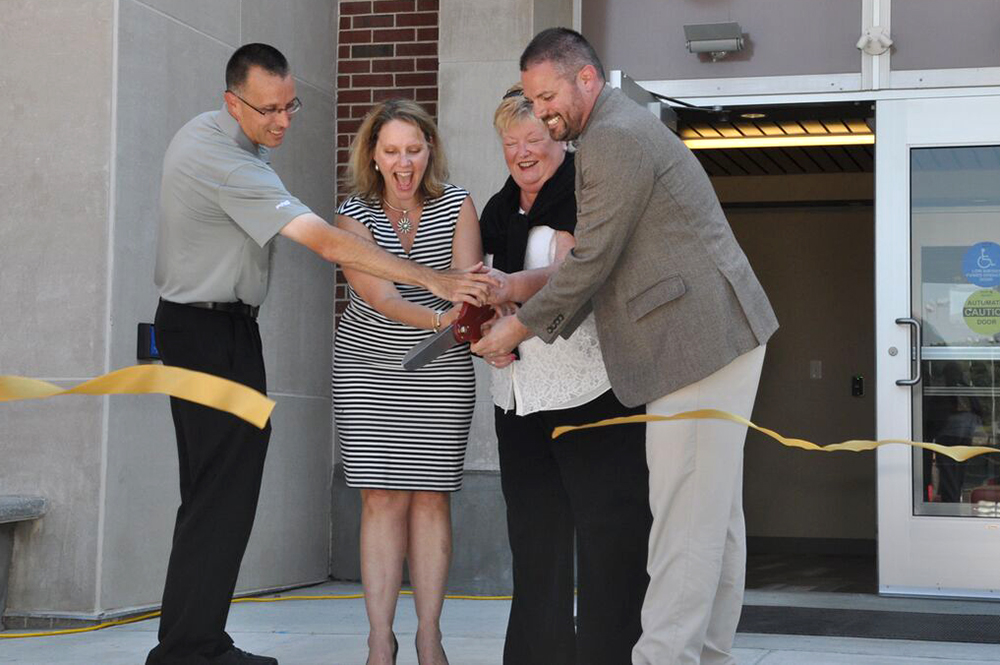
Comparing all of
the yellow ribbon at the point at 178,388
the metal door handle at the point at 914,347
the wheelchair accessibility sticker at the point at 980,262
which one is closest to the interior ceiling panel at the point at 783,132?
the wheelchair accessibility sticker at the point at 980,262

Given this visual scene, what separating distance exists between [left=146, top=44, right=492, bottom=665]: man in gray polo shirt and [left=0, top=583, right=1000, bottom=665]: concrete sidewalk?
2.21ft

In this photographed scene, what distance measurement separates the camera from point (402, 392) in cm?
383

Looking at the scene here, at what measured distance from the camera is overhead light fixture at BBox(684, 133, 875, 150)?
860 centimetres

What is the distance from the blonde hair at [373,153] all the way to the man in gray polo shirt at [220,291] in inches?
9.7

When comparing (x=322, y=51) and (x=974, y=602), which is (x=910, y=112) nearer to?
(x=974, y=602)

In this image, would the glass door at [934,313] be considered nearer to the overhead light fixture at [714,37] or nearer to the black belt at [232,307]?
the overhead light fixture at [714,37]

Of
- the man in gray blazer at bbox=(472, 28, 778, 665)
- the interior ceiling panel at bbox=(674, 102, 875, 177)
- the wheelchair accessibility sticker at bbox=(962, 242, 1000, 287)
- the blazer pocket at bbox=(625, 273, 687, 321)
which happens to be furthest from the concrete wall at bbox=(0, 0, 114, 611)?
the wheelchair accessibility sticker at bbox=(962, 242, 1000, 287)

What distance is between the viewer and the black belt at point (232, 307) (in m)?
3.70

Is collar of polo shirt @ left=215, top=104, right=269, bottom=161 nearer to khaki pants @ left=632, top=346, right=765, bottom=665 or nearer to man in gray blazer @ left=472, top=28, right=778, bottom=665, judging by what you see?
man in gray blazer @ left=472, top=28, right=778, bottom=665

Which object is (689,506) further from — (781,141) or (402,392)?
(781,141)

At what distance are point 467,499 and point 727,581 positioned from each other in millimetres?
2908

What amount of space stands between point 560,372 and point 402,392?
1.80 ft

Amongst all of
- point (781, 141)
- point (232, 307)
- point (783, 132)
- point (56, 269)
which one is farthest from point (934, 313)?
point (56, 269)

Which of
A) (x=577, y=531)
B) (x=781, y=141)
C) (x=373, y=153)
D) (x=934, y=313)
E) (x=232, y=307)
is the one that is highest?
(x=781, y=141)
